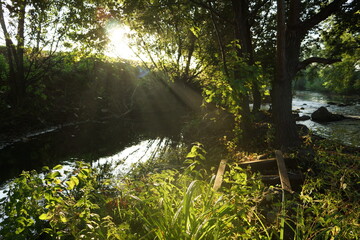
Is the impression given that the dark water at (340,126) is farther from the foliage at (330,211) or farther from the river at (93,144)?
the foliage at (330,211)

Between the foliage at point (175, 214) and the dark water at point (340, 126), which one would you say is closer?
the foliage at point (175, 214)

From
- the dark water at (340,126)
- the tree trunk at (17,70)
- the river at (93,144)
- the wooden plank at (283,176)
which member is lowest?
the dark water at (340,126)

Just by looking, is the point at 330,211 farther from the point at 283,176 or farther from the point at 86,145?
the point at 86,145

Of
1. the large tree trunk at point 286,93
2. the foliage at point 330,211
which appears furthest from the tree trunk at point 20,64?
the foliage at point 330,211

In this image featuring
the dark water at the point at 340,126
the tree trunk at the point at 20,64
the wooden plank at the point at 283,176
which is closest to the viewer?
the wooden plank at the point at 283,176

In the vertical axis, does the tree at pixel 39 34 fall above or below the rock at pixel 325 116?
above

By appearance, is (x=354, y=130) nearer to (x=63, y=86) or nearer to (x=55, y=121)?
(x=55, y=121)

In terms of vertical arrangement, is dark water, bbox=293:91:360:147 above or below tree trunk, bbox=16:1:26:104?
below

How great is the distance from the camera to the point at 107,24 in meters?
10.4

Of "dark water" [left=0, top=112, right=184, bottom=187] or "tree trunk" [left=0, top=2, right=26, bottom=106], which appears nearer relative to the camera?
"dark water" [left=0, top=112, right=184, bottom=187]

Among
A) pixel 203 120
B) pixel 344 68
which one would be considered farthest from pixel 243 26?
pixel 344 68

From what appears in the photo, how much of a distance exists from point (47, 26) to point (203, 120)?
9.86 meters

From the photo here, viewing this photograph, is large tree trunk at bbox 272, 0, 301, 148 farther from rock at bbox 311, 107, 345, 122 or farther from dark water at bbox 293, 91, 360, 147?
rock at bbox 311, 107, 345, 122

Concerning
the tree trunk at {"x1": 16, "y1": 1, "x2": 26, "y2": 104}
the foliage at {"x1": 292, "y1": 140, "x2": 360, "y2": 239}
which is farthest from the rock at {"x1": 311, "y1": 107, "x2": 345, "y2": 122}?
the tree trunk at {"x1": 16, "y1": 1, "x2": 26, "y2": 104}
